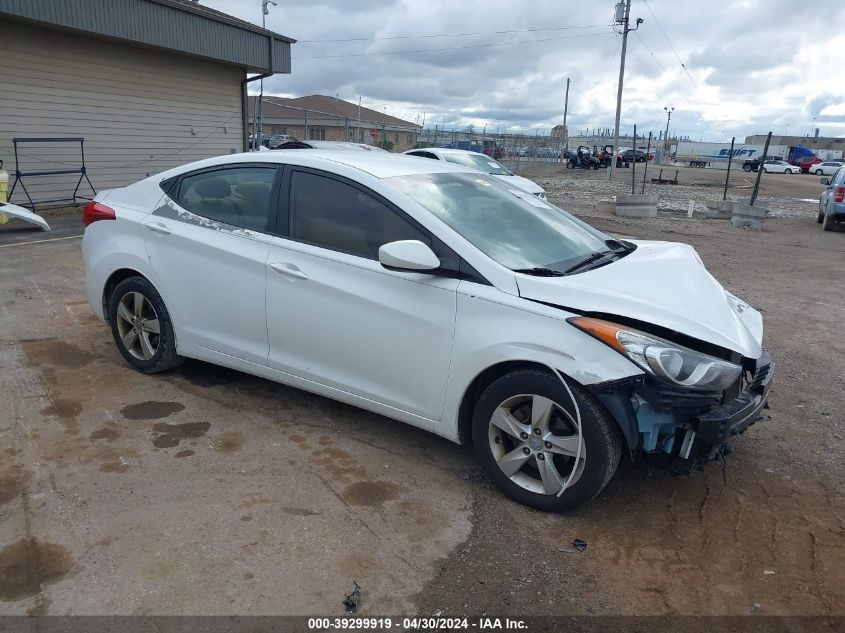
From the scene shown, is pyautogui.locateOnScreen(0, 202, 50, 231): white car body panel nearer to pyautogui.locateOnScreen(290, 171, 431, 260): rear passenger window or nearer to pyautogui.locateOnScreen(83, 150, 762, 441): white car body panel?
pyautogui.locateOnScreen(83, 150, 762, 441): white car body panel

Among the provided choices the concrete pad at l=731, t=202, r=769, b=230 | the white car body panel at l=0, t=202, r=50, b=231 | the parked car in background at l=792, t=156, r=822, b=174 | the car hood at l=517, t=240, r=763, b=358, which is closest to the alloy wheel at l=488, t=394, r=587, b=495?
the car hood at l=517, t=240, r=763, b=358

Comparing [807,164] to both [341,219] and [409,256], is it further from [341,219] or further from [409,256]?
[409,256]

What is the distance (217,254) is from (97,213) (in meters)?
1.33

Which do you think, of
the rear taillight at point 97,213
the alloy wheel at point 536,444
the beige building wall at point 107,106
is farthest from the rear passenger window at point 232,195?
the beige building wall at point 107,106

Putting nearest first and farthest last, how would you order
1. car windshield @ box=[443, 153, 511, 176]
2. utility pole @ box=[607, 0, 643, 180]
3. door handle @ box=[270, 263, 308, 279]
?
door handle @ box=[270, 263, 308, 279], car windshield @ box=[443, 153, 511, 176], utility pole @ box=[607, 0, 643, 180]

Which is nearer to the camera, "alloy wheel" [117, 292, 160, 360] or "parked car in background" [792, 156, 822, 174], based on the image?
"alloy wheel" [117, 292, 160, 360]

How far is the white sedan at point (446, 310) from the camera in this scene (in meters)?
3.11

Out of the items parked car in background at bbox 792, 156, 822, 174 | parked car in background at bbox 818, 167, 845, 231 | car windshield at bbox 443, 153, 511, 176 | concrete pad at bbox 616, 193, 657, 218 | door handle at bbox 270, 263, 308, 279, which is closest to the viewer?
door handle at bbox 270, 263, 308, 279

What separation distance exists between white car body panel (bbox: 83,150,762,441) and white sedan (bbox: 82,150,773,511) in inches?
0.4

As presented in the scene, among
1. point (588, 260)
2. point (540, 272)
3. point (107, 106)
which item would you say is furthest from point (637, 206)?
point (540, 272)

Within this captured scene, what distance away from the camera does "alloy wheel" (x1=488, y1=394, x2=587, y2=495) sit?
3.20 m

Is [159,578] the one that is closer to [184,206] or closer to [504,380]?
[504,380]

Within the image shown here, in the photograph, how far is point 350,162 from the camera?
4090mm

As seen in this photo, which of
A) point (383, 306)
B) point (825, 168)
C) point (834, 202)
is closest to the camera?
point (383, 306)
